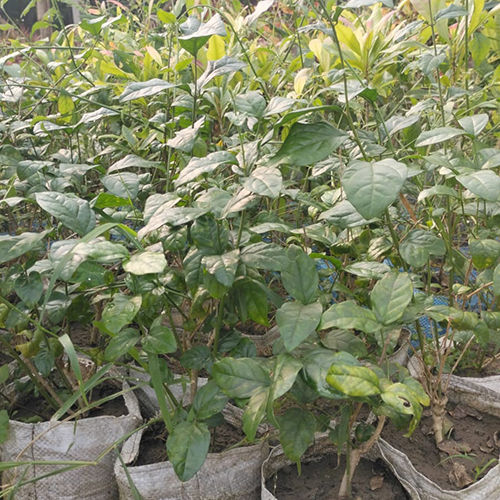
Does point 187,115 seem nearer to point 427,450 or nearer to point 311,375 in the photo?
point 311,375

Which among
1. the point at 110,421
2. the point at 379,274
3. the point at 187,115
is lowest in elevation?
the point at 110,421

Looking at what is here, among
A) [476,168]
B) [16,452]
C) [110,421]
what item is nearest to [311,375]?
[476,168]

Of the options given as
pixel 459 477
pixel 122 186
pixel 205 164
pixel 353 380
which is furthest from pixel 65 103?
pixel 459 477

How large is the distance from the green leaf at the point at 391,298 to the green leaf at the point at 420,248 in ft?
0.28

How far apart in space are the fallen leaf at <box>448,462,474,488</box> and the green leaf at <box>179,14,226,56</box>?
3.23ft

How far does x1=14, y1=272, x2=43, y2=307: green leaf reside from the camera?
3.45 ft

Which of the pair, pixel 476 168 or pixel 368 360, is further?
pixel 368 360

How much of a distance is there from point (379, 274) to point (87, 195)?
832 mm

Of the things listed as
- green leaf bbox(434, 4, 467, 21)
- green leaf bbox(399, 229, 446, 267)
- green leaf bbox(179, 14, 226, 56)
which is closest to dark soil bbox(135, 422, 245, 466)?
green leaf bbox(399, 229, 446, 267)

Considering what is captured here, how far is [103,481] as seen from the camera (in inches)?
53.1

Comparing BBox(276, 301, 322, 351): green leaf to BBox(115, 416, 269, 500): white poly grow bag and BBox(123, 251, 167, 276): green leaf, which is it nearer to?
BBox(123, 251, 167, 276): green leaf

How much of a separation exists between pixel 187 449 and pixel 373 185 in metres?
0.58

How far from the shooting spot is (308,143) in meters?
0.84

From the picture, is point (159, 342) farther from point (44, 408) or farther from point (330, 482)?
point (44, 408)
